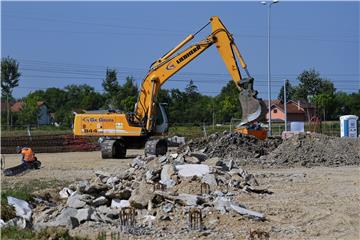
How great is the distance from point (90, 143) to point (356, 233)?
27048mm

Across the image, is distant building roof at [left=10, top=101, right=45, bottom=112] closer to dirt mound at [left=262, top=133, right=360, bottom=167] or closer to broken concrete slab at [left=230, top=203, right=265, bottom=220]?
dirt mound at [left=262, top=133, right=360, bottom=167]

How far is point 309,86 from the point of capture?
79625mm

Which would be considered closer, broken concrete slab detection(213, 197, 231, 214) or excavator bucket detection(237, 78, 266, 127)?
broken concrete slab detection(213, 197, 231, 214)

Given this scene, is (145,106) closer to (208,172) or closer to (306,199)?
(208,172)

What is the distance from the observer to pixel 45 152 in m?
33.0

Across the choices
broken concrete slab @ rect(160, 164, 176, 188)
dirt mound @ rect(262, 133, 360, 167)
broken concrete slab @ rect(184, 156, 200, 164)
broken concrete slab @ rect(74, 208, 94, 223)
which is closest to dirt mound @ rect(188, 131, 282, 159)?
dirt mound @ rect(262, 133, 360, 167)

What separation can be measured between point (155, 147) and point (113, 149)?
7.33ft

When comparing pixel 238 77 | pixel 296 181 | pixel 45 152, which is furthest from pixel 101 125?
pixel 296 181

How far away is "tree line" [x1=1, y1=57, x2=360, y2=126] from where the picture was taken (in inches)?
2662

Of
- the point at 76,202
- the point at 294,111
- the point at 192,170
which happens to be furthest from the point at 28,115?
the point at 76,202

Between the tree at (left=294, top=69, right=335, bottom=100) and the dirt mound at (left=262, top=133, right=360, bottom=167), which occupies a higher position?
the tree at (left=294, top=69, right=335, bottom=100)

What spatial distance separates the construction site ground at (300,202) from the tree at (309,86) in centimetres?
Answer: 6059

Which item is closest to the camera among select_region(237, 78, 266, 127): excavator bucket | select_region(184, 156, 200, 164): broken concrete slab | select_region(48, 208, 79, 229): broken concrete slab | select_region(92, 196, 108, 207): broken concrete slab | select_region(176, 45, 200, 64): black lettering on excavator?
select_region(48, 208, 79, 229): broken concrete slab

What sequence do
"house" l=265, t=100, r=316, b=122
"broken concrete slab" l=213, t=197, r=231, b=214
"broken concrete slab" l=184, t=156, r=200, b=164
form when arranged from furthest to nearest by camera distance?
1. "house" l=265, t=100, r=316, b=122
2. "broken concrete slab" l=184, t=156, r=200, b=164
3. "broken concrete slab" l=213, t=197, r=231, b=214
